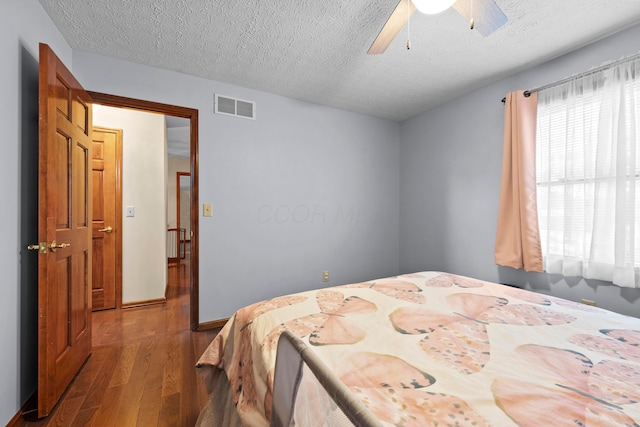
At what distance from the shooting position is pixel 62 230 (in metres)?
1.67

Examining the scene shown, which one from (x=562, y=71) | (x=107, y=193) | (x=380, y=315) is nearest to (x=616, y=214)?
(x=562, y=71)

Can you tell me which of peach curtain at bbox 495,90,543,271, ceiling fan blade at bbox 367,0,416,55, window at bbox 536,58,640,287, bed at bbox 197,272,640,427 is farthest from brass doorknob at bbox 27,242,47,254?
window at bbox 536,58,640,287

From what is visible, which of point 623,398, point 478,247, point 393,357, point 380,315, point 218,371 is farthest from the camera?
point 478,247

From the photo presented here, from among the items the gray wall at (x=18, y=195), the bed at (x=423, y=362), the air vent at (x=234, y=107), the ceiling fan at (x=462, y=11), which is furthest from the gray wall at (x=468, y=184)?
the gray wall at (x=18, y=195)

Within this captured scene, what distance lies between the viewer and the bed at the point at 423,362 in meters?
0.62

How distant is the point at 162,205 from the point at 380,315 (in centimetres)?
324

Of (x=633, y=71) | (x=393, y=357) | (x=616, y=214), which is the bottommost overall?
(x=393, y=357)

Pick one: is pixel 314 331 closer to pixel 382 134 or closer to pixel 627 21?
pixel 627 21

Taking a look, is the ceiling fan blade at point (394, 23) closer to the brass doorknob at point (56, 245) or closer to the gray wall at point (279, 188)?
the gray wall at point (279, 188)

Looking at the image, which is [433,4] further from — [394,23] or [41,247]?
[41,247]

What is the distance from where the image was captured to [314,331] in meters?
1.06

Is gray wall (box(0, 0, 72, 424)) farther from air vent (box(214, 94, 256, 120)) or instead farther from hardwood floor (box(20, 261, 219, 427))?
air vent (box(214, 94, 256, 120))

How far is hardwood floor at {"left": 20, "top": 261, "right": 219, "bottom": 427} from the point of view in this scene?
58.8 inches

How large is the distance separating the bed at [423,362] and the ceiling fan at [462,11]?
1.40 m
